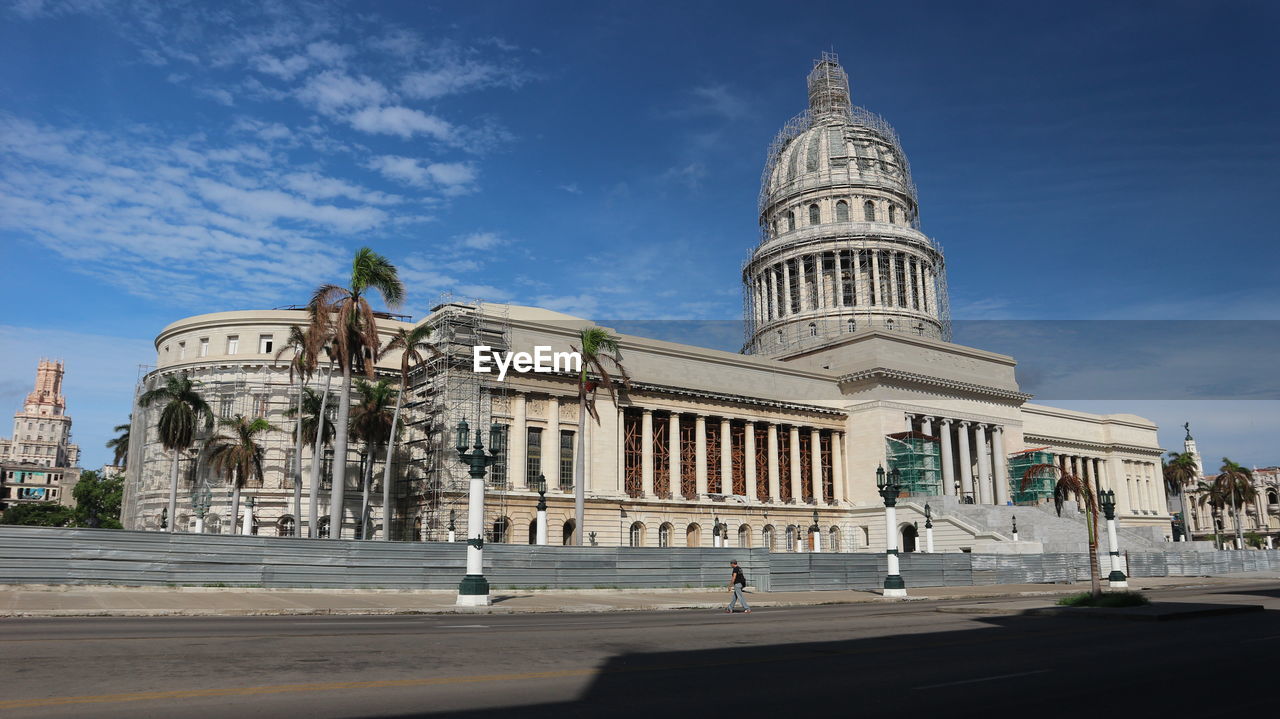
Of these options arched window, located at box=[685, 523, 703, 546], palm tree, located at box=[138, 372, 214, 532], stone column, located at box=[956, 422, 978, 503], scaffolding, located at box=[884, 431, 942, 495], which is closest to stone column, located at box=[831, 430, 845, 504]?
scaffolding, located at box=[884, 431, 942, 495]

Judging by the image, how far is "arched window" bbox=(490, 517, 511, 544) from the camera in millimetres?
57906

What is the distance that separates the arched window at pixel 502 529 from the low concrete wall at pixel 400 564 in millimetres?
22691

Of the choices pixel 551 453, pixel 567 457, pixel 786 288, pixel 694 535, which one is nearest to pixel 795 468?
pixel 694 535

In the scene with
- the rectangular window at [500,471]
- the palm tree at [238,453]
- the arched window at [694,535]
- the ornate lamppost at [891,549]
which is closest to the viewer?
the ornate lamppost at [891,549]

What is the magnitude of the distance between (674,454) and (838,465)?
17.2 meters

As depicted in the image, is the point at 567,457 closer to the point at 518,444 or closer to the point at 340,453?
→ the point at 518,444

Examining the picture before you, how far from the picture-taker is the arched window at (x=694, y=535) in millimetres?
67562

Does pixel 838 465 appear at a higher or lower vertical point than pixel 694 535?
higher

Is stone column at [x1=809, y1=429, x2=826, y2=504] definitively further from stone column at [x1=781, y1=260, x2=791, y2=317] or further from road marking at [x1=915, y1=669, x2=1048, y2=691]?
road marking at [x1=915, y1=669, x2=1048, y2=691]

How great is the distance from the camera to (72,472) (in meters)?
164

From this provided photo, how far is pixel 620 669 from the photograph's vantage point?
12.4 m

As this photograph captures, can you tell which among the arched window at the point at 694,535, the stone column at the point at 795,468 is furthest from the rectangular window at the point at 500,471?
the stone column at the point at 795,468

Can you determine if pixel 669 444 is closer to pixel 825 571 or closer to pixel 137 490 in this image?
pixel 825 571

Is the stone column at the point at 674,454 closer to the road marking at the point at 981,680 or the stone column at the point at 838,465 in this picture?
the stone column at the point at 838,465
